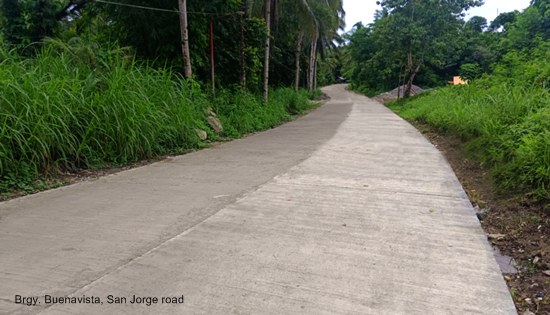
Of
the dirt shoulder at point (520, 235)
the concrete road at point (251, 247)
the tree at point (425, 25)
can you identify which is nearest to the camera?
the concrete road at point (251, 247)

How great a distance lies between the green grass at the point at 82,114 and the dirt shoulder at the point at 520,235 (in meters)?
5.46

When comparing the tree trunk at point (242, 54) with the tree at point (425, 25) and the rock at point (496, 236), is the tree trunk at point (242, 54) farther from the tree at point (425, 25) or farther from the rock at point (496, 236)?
the tree at point (425, 25)

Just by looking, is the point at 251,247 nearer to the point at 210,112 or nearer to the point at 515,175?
the point at 515,175

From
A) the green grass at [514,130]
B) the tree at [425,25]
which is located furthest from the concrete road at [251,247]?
the tree at [425,25]

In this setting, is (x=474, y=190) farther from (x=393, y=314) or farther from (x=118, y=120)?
(x=118, y=120)

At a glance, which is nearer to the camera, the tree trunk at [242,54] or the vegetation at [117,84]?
the vegetation at [117,84]

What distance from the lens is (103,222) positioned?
420 centimetres

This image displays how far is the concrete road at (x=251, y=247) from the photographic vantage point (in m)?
2.78

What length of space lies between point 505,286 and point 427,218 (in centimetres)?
144

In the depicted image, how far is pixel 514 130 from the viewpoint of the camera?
241 inches

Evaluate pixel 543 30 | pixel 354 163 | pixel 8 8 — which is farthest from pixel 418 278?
pixel 543 30

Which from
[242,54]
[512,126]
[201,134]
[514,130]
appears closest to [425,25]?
[242,54]

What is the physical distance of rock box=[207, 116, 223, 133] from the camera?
11.0 meters

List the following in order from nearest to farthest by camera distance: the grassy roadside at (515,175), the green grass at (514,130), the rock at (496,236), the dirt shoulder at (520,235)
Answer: the dirt shoulder at (520,235)
the grassy roadside at (515,175)
the rock at (496,236)
the green grass at (514,130)
